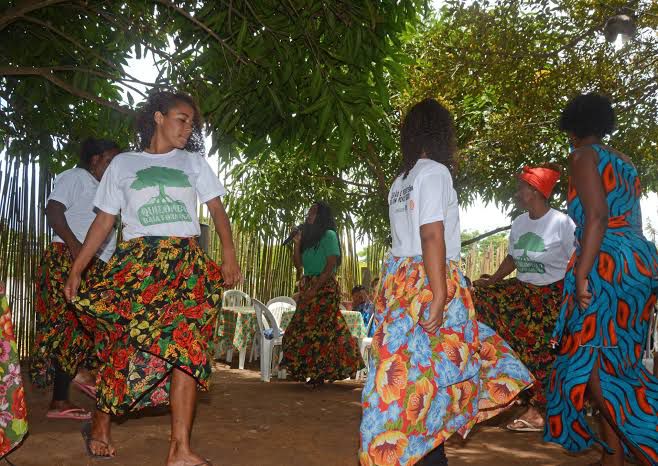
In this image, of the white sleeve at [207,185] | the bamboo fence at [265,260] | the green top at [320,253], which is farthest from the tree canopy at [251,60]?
the bamboo fence at [265,260]

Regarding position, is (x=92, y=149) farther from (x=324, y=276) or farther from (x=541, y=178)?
(x=541, y=178)

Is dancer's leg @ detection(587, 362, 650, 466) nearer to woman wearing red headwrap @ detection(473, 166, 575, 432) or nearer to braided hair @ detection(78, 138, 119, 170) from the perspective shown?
woman wearing red headwrap @ detection(473, 166, 575, 432)

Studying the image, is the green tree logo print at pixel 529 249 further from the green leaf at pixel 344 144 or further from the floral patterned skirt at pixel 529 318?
the green leaf at pixel 344 144

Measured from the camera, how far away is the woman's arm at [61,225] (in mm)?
4645

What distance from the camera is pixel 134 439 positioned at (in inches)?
174

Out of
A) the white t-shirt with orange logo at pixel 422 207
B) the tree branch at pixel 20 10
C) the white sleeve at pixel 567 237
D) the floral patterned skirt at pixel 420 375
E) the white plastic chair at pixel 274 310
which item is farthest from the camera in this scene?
the white plastic chair at pixel 274 310

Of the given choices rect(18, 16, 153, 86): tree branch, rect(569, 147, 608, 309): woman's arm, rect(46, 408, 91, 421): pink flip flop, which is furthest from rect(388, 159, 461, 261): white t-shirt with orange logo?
rect(46, 408, 91, 421): pink flip flop

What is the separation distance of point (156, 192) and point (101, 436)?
1353 mm

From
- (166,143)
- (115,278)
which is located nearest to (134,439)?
(115,278)

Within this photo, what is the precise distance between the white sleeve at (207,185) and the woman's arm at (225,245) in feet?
0.09

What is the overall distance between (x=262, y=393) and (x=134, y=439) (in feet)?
8.84

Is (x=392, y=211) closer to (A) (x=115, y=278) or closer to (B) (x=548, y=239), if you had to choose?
(A) (x=115, y=278)

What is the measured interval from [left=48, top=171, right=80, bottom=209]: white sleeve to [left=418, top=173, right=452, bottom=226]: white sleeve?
2790 mm

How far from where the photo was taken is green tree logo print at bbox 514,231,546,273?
4.94 m
